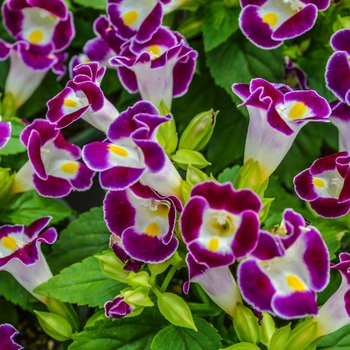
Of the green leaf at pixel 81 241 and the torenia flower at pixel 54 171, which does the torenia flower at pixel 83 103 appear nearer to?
the torenia flower at pixel 54 171

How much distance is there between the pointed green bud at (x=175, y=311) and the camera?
0.68 m

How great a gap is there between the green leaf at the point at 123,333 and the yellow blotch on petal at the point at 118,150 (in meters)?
0.23

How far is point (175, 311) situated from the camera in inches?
26.8

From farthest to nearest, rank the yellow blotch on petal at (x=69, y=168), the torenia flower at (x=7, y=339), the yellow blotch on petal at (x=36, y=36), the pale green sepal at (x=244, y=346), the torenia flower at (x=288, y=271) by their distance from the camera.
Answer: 1. the yellow blotch on petal at (x=36, y=36)
2. the yellow blotch on petal at (x=69, y=168)
3. the torenia flower at (x=7, y=339)
4. the pale green sepal at (x=244, y=346)
5. the torenia flower at (x=288, y=271)

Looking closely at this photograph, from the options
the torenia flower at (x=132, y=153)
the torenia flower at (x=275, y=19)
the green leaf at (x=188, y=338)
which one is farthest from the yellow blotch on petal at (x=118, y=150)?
the torenia flower at (x=275, y=19)

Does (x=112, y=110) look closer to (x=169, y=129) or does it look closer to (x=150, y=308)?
(x=169, y=129)

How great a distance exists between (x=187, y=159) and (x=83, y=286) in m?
0.20

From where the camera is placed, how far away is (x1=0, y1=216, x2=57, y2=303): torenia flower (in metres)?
0.76

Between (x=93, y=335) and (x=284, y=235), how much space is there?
27cm

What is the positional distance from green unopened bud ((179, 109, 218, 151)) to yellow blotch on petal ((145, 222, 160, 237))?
0.53 feet

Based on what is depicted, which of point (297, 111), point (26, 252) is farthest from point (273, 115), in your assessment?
point (26, 252)

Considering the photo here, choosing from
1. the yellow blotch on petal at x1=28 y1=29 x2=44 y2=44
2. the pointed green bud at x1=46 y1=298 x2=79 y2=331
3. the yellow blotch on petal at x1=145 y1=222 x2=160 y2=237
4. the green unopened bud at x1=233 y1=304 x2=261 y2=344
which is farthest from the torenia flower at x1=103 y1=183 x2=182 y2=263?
the yellow blotch on petal at x1=28 y1=29 x2=44 y2=44

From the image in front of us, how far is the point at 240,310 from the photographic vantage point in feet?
2.22

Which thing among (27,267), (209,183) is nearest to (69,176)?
(27,267)
